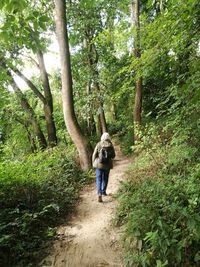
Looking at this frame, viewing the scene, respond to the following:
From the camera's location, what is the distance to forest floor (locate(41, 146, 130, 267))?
4301 mm

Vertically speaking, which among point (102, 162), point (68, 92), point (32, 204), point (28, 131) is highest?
point (68, 92)

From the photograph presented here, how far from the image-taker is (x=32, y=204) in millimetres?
5969

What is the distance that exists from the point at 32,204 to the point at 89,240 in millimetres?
1811

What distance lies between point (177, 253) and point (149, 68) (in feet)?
19.6

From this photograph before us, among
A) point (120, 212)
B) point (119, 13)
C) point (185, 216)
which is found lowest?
point (120, 212)

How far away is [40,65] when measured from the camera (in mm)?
13711

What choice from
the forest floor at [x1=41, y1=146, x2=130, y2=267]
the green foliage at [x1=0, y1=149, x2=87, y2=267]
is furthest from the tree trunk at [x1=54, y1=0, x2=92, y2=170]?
the forest floor at [x1=41, y1=146, x2=130, y2=267]

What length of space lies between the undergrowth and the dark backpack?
917 mm

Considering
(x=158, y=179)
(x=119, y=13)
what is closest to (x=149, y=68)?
(x=158, y=179)

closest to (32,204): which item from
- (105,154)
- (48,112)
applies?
(105,154)

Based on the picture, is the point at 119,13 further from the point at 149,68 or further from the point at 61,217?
the point at 61,217

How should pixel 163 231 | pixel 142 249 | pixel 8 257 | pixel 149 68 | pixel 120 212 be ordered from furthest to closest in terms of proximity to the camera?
pixel 149 68 < pixel 120 212 < pixel 8 257 < pixel 142 249 < pixel 163 231

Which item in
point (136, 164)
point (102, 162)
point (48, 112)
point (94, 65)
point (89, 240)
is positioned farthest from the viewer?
point (94, 65)

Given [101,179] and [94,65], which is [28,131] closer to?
[94,65]
